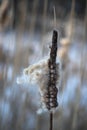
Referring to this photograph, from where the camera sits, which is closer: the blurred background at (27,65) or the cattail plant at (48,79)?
the cattail plant at (48,79)

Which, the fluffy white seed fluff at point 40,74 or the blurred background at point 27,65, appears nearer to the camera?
the fluffy white seed fluff at point 40,74

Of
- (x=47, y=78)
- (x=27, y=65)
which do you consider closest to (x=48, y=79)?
(x=47, y=78)

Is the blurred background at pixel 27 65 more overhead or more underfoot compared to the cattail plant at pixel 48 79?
more overhead

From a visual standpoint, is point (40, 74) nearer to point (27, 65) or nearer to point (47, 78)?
point (47, 78)

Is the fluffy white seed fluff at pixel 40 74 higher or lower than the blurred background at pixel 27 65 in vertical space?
lower

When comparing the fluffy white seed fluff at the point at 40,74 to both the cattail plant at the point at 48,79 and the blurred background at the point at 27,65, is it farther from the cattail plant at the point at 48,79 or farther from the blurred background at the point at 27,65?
the blurred background at the point at 27,65

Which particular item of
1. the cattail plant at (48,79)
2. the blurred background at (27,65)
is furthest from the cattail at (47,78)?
the blurred background at (27,65)

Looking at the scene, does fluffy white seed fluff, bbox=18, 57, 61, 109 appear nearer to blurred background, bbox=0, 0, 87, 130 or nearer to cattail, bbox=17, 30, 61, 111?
cattail, bbox=17, 30, 61, 111

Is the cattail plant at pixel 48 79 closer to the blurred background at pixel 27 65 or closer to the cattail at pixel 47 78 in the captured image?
the cattail at pixel 47 78

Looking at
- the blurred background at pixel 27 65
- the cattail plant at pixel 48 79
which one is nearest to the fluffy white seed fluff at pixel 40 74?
the cattail plant at pixel 48 79
